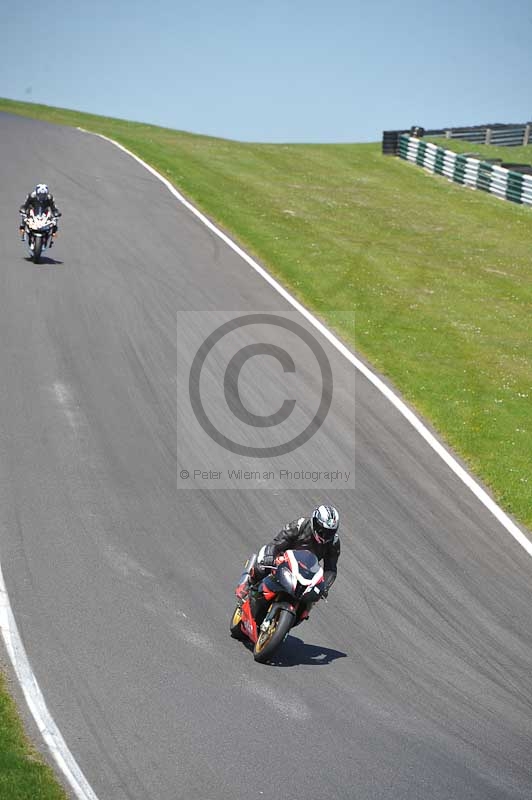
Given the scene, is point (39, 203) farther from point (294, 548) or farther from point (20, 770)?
point (20, 770)

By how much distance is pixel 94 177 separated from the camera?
35.7m

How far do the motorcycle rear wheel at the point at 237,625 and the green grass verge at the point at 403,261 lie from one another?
6.39 meters

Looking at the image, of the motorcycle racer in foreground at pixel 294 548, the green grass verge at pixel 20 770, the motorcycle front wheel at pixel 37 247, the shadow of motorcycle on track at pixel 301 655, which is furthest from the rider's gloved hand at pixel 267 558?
the motorcycle front wheel at pixel 37 247

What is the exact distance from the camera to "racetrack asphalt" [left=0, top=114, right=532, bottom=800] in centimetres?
856

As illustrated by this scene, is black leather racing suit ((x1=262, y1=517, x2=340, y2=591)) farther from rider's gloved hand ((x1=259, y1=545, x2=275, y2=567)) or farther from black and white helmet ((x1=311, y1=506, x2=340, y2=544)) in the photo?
black and white helmet ((x1=311, y1=506, x2=340, y2=544))

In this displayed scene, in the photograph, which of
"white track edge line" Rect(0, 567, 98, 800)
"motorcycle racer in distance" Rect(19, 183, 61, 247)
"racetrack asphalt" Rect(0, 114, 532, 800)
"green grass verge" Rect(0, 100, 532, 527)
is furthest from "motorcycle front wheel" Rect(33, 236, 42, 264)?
"white track edge line" Rect(0, 567, 98, 800)

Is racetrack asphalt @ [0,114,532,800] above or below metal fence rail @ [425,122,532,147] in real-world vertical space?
below

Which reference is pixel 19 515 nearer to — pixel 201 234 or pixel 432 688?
pixel 432 688

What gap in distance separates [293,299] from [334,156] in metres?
28.6

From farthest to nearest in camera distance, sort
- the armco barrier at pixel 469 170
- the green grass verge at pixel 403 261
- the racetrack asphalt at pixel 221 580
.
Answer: the armco barrier at pixel 469 170
the green grass verge at pixel 403 261
the racetrack asphalt at pixel 221 580

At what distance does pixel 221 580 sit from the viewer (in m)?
12.1

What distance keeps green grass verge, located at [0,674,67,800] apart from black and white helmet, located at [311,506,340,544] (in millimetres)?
3378

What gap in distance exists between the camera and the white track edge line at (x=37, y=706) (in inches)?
306

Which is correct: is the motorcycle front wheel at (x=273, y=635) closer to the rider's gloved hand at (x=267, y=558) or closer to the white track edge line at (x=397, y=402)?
the rider's gloved hand at (x=267, y=558)
